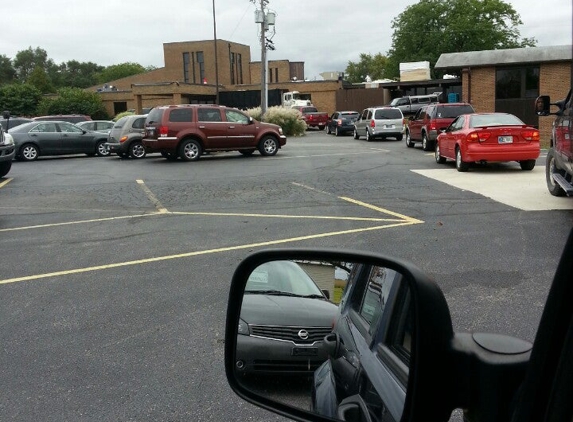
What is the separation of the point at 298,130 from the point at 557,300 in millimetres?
39816

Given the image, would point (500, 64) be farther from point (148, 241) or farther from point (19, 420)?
point (19, 420)

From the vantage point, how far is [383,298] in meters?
1.75

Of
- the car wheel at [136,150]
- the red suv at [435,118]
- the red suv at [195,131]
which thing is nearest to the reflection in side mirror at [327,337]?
the red suv at [195,131]

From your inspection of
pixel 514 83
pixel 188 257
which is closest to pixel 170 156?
pixel 188 257

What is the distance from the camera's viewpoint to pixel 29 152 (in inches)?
998

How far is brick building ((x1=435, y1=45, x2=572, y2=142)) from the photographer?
2723cm

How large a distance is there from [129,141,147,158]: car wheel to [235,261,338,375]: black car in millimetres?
23003

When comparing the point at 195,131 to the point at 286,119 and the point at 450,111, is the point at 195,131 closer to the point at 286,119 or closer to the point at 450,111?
the point at 450,111

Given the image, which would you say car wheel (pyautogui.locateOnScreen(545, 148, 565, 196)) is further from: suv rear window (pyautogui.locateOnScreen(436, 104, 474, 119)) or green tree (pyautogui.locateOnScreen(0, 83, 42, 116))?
green tree (pyautogui.locateOnScreen(0, 83, 42, 116))

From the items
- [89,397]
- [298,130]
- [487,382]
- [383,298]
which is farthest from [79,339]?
[298,130]

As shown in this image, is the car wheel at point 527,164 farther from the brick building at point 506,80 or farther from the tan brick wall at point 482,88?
the tan brick wall at point 482,88

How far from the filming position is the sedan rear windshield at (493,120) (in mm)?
15953

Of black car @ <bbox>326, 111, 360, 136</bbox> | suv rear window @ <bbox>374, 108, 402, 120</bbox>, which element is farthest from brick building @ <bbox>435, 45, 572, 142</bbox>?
black car @ <bbox>326, 111, 360, 136</bbox>

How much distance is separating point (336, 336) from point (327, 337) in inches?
2.5
